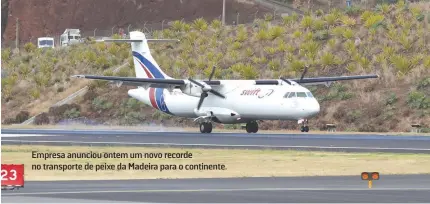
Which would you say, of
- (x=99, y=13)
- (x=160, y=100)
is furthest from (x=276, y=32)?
(x=99, y=13)

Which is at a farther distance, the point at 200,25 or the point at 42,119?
the point at 200,25

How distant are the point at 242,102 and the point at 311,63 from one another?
19.9 meters

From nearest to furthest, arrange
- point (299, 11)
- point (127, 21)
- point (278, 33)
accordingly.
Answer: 1. point (278, 33)
2. point (299, 11)
3. point (127, 21)

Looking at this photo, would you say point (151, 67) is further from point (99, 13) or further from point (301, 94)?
point (99, 13)

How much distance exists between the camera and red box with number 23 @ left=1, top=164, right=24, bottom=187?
20.2m

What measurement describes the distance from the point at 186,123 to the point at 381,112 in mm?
13736

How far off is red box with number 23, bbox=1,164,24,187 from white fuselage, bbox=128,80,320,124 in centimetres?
3037

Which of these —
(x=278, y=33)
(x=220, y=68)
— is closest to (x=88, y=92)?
(x=220, y=68)

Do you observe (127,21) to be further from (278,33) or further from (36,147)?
(36,147)

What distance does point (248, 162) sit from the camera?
1298 inches

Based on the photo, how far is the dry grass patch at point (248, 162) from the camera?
28.5m

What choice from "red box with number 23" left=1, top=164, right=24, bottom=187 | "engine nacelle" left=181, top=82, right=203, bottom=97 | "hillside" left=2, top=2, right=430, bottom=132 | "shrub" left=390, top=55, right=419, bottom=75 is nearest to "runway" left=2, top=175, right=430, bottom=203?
"red box with number 23" left=1, top=164, right=24, bottom=187

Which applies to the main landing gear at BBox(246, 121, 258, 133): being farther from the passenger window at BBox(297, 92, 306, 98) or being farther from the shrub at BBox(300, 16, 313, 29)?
the shrub at BBox(300, 16, 313, 29)

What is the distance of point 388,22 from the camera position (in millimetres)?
77375
